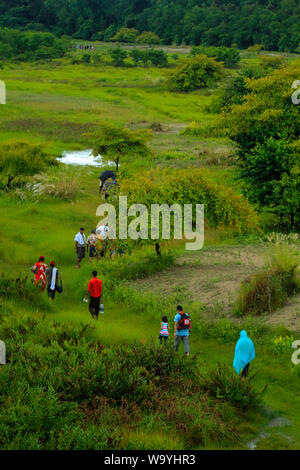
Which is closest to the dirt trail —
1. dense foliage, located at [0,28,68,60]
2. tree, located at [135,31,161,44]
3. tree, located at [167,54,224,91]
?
tree, located at [167,54,224,91]

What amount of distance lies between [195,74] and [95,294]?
65272mm

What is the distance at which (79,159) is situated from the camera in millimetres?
40406

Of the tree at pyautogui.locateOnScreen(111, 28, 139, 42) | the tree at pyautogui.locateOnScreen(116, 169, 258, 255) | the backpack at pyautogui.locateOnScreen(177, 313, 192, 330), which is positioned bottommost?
the backpack at pyautogui.locateOnScreen(177, 313, 192, 330)

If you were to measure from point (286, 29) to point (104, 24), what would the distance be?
61.6 m

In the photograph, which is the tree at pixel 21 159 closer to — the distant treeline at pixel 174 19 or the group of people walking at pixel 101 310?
the group of people walking at pixel 101 310

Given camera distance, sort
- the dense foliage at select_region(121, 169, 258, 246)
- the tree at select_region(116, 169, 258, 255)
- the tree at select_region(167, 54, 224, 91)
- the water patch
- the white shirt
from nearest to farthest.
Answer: the tree at select_region(116, 169, 258, 255) < the dense foliage at select_region(121, 169, 258, 246) < the white shirt < the water patch < the tree at select_region(167, 54, 224, 91)

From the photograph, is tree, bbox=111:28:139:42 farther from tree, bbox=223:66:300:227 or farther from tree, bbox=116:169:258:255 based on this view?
tree, bbox=116:169:258:255

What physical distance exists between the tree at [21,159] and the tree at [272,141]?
897cm

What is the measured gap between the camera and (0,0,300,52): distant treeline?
128750 mm

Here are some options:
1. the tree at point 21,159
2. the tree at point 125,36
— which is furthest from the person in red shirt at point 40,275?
the tree at point 125,36

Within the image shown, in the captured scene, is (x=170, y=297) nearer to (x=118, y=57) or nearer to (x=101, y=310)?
(x=101, y=310)

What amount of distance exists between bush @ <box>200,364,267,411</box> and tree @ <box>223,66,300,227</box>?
14.0 m

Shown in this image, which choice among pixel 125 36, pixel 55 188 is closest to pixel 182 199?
pixel 55 188

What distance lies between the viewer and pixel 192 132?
4972cm
